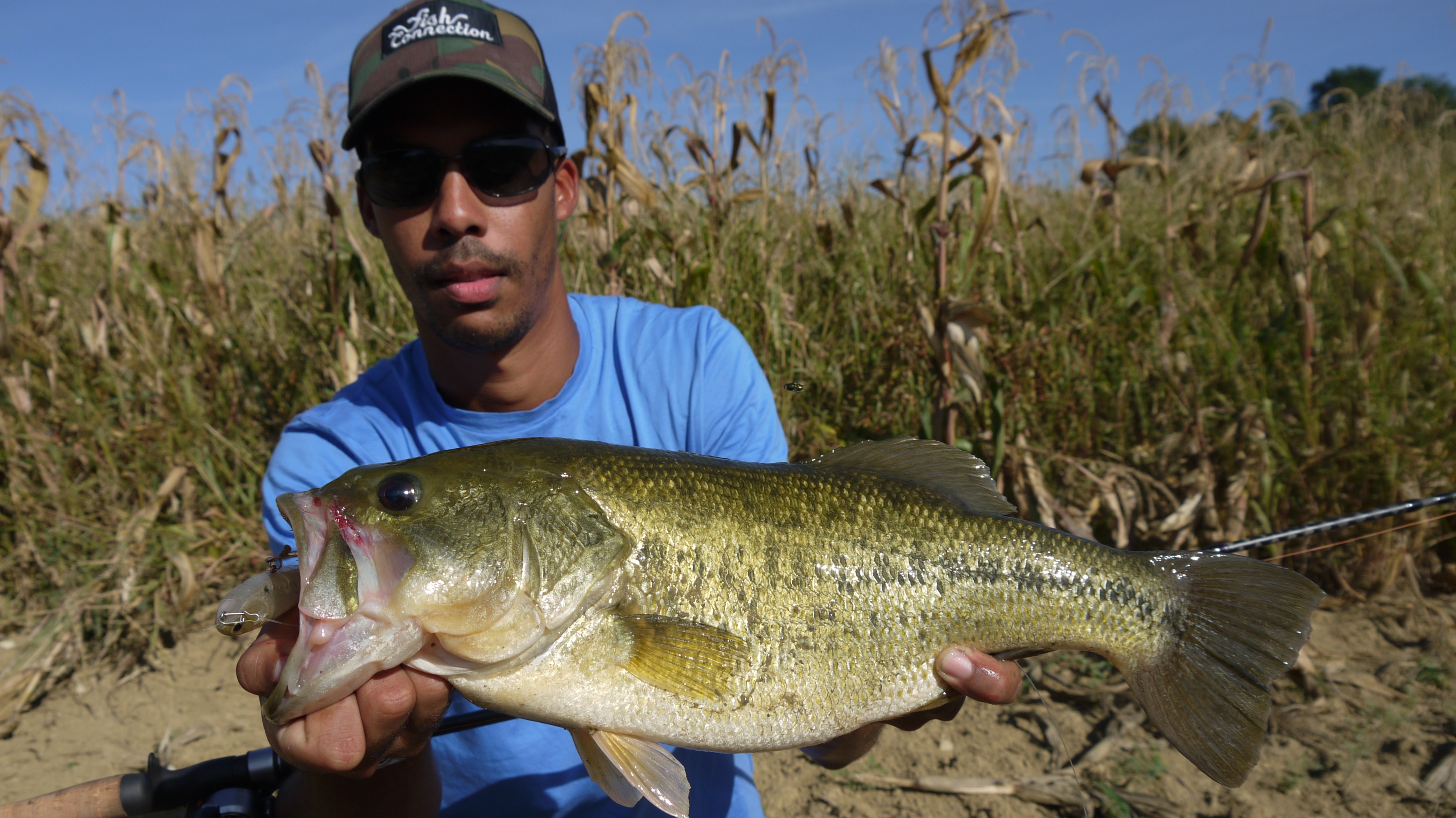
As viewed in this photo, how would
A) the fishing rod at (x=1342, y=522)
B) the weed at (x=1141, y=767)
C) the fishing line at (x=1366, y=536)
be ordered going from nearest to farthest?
the fishing rod at (x=1342, y=522) < the fishing line at (x=1366, y=536) < the weed at (x=1141, y=767)

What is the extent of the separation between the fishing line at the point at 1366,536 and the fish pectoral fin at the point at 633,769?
1.60 metres

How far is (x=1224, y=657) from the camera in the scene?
161cm

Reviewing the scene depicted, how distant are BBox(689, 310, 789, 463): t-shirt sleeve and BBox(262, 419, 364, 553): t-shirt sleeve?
99 centimetres

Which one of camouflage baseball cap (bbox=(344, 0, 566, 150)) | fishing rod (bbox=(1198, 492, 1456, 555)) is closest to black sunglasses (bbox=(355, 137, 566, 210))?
camouflage baseball cap (bbox=(344, 0, 566, 150))

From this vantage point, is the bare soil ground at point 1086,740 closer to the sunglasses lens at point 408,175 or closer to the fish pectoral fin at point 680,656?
the fish pectoral fin at point 680,656

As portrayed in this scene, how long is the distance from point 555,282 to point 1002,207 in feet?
10.4

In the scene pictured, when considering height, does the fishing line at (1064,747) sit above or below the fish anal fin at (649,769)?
below

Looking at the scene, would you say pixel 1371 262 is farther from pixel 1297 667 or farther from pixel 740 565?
pixel 740 565

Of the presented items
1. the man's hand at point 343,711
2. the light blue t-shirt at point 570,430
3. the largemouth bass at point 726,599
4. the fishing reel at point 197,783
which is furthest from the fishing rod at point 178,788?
the largemouth bass at point 726,599

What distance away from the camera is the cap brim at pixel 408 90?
82.0 inches

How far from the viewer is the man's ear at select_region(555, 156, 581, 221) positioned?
2.74 metres

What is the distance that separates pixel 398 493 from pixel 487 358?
91 centimetres

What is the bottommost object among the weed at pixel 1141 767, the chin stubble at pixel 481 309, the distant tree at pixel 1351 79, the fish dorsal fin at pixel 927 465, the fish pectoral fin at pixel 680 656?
the weed at pixel 1141 767

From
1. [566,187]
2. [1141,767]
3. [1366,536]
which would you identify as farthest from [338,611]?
[1366,536]
